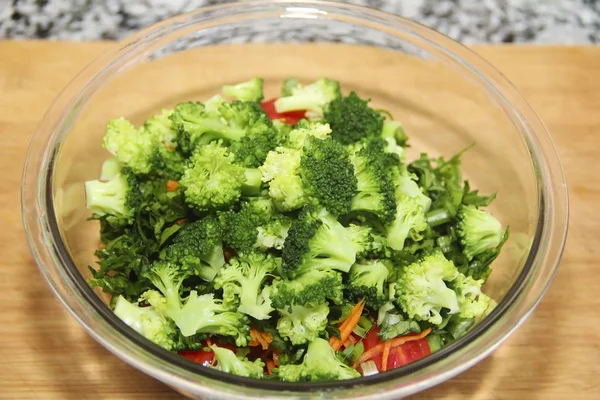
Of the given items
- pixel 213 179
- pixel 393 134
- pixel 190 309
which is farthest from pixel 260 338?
pixel 393 134

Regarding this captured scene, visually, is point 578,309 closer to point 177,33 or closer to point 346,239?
point 346,239

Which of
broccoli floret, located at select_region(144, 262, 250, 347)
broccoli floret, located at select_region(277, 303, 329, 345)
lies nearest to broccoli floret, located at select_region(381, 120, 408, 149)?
broccoli floret, located at select_region(277, 303, 329, 345)

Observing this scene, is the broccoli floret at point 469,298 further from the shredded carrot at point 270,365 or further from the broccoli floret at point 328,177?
the shredded carrot at point 270,365

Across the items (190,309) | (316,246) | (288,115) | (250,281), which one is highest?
(288,115)

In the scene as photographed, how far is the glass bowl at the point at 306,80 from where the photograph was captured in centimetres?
127

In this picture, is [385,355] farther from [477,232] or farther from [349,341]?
[477,232]

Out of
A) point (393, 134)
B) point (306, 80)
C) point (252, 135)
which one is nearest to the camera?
point (252, 135)

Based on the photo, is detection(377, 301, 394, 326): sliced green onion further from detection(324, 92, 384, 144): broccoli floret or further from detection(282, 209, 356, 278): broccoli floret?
detection(324, 92, 384, 144): broccoli floret

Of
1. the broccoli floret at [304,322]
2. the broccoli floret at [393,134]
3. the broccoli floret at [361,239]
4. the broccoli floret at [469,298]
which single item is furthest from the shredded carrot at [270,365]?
the broccoli floret at [393,134]

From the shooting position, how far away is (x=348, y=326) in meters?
1.45

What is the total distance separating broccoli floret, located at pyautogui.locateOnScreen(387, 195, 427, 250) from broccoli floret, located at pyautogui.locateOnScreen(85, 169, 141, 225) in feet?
2.18

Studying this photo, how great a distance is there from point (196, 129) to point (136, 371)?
26.1 inches

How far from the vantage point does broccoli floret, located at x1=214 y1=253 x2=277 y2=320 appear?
1383 millimetres

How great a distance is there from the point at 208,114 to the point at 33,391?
861mm
